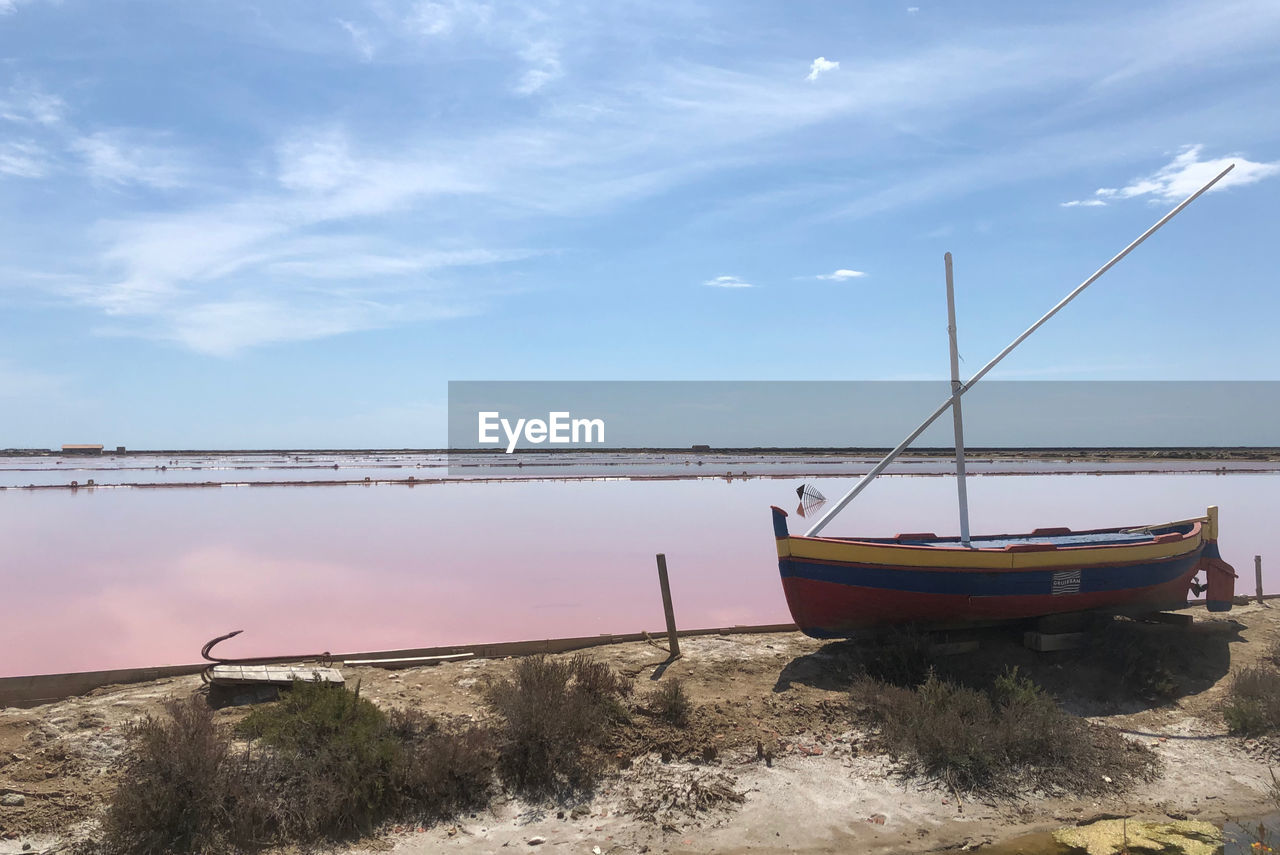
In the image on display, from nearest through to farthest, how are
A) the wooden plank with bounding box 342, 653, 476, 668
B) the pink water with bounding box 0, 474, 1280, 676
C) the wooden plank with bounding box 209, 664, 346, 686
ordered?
the wooden plank with bounding box 209, 664, 346, 686, the wooden plank with bounding box 342, 653, 476, 668, the pink water with bounding box 0, 474, 1280, 676

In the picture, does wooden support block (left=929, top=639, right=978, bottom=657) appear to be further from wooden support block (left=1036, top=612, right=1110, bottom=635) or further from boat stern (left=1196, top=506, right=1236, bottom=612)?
boat stern (left=1196, top=506, right=1236, bottom=612)

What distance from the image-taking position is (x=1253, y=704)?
9117 mm

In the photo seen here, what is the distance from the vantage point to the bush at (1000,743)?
7949mm

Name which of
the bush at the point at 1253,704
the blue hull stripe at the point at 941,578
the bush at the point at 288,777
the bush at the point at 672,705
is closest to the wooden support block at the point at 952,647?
the blue hull stripe at the point at 941,578

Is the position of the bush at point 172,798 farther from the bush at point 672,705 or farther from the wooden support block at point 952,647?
the wooden support block at point 952,647

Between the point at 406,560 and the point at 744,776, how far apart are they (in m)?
15.7

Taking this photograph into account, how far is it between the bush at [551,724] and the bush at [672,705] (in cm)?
40

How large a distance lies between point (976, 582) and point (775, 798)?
452 centimetres

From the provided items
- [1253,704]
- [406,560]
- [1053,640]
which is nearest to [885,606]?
[1053,640]

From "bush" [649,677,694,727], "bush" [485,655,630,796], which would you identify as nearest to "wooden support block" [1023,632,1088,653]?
"bush" [649,677,694,727]

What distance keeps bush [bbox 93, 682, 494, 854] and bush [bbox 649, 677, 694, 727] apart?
200 centimetres

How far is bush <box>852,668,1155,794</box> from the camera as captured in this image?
795cm

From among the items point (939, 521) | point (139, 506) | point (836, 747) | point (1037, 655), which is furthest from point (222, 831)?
point (139, 506)

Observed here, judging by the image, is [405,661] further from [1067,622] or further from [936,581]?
[1067,622]
